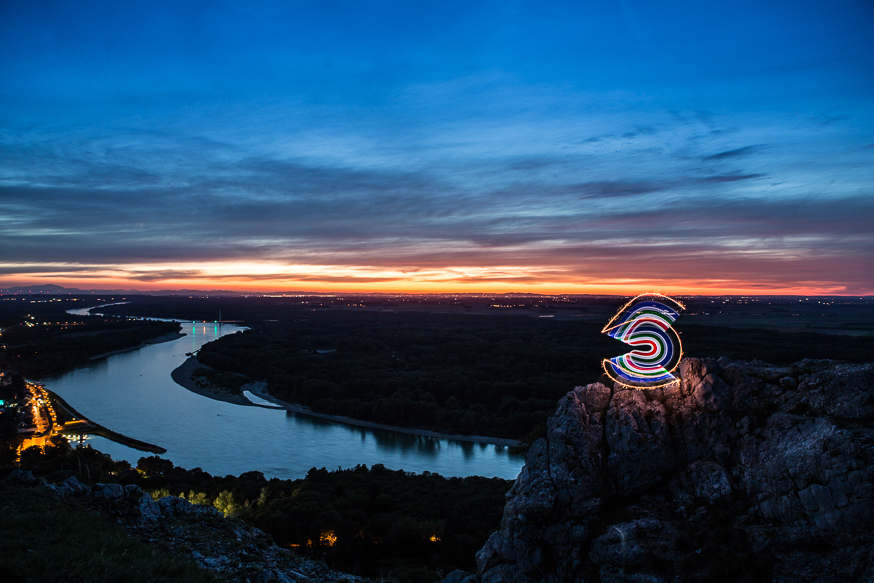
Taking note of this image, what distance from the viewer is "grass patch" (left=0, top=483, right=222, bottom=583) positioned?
7.32m

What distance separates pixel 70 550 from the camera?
834 centimetres

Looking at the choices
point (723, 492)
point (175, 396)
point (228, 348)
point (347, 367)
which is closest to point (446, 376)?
point (347, 367)

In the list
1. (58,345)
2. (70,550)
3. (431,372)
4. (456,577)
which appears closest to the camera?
(70,550)

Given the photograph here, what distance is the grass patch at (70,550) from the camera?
7318 mm

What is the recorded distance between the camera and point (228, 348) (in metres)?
84.2

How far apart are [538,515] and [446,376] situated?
5000 cm

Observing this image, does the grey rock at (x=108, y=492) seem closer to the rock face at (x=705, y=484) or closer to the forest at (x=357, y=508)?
the forest at (x=357, y=508)

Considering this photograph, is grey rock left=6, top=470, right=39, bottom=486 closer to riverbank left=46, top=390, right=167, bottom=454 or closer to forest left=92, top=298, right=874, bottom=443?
riverbank left=46, top=390, right=167, bottom=454

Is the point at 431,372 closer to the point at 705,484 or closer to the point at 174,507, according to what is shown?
the point at 174,507

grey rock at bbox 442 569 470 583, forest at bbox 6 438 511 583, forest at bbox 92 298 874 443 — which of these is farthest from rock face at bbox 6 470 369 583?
forest at bbox 92 298 874 443

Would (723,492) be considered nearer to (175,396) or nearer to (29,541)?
(29,541)

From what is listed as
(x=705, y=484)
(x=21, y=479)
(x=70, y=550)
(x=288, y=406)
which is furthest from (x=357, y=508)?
(x=288, y=406)

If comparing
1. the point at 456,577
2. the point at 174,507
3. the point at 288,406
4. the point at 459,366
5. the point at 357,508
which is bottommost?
the point at 288,406

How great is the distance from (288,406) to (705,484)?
164 ft
